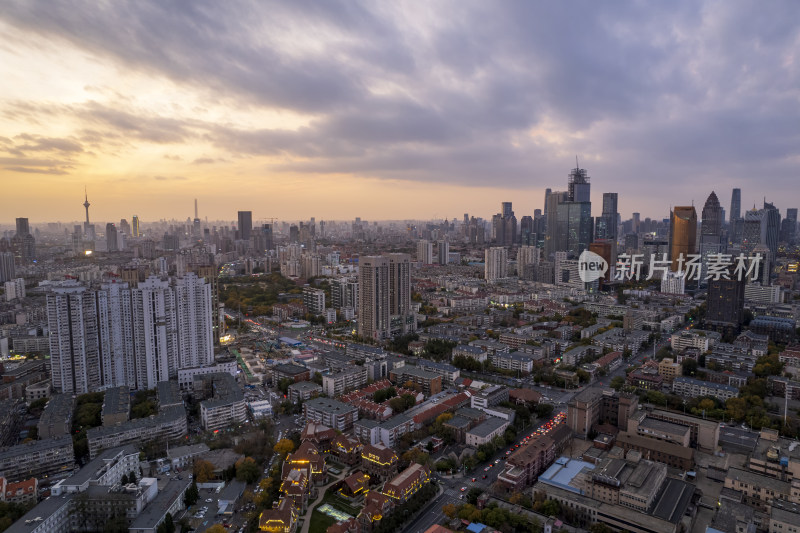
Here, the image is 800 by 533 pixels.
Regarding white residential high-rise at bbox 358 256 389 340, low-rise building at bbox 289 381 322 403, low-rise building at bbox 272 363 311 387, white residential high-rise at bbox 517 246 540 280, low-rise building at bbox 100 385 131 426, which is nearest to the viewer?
low-rise building at bbox 100 385 131 426

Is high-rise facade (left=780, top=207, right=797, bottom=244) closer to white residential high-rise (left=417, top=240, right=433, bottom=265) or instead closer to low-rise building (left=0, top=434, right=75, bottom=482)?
white residential high-rise (left=417, top=240, right=433, bottom=265)

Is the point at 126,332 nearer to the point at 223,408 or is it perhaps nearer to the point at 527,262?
the point at 223,408

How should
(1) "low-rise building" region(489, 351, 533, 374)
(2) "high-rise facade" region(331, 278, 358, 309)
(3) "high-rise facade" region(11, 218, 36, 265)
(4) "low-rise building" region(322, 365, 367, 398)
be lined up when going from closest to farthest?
(4) "low-rise building" region(322, 365, 367, 398) < (1) "low-rise building" region(489, 351, 533, 374) < (2) "high-rise facade" region(331, 278, 358, 309) < (3) "high-rise facade" region(11, 218, 36, 265)

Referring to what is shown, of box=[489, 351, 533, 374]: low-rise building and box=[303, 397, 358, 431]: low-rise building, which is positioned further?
box=[489, 351, 533, 374]: low-rise building

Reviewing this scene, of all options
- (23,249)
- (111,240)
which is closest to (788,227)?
(111,240)

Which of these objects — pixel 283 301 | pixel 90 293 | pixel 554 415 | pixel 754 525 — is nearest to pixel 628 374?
pixel 554 415

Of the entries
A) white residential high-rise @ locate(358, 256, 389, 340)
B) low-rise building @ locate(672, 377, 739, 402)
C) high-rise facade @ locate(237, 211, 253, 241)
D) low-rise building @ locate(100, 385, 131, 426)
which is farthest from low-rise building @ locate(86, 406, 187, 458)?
high-rise facade @ locate(237, 211, 253, 241)

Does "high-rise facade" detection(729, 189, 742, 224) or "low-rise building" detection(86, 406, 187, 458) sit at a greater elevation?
"high-rise facade" detection(729, 189, 742, 224)
